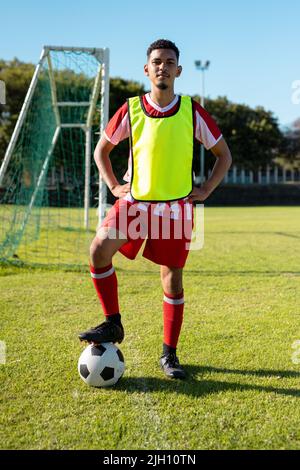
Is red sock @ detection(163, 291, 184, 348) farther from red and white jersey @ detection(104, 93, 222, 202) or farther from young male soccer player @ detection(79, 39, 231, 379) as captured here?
red and white jersey @ detection(104, 93, 222, 202)

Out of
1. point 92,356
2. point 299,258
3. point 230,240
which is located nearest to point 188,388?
point 92,356

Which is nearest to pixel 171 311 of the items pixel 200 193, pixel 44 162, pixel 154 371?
pixel 154 371

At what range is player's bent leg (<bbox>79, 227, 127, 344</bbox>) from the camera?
322 cm

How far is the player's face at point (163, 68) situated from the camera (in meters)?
3.28

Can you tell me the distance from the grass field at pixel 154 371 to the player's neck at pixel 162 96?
1.81 metres

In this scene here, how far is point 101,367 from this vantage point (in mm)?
3105

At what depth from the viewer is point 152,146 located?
3.26 metres

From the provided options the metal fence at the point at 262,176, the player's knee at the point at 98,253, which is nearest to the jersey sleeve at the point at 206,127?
the player's knee at the point at 98,253

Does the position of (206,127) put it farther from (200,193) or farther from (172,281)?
(172,281)

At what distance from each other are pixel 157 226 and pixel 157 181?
0.29 m

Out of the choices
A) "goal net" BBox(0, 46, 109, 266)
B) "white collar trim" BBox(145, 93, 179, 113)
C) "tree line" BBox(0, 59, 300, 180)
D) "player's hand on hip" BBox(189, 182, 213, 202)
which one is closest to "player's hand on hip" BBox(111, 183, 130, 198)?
"player's hand on hip" BBox(189, 182, 213, 202)

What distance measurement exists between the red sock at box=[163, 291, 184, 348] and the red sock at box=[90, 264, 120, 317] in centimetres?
38

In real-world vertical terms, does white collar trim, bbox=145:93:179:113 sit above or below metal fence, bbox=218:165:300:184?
below
